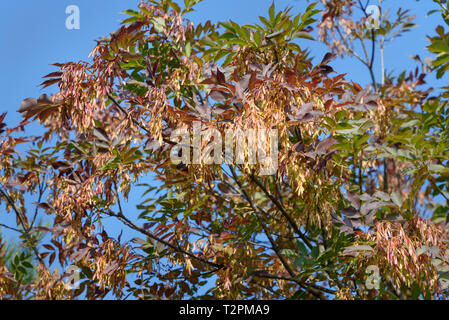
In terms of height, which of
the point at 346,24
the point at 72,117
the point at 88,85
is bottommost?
the point at 72,117

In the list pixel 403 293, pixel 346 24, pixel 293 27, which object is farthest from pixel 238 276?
pixel 346 24

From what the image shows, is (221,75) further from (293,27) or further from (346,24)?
(346,24)

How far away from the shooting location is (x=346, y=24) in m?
3.45

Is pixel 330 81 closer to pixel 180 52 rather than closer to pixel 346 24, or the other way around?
pixel 180 52

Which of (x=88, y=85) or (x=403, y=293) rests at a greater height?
(x=88, y=85)

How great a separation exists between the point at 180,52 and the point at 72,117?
63 cm
